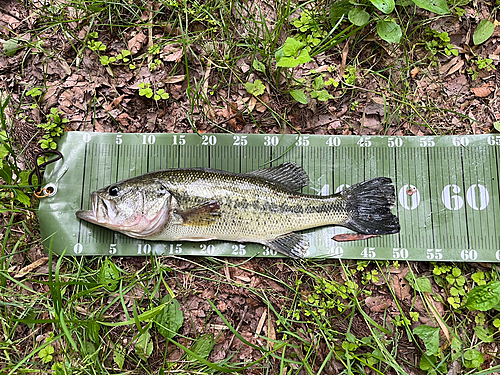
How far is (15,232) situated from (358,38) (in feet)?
15.2

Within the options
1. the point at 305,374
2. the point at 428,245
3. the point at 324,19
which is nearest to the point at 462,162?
the point at 428,245

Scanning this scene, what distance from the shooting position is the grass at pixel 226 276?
3.51 meters

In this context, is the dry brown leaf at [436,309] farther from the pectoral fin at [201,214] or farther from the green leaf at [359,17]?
the green leaf at [359,17]

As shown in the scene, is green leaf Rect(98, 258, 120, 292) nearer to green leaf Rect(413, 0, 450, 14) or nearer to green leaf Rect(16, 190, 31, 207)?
green leaf Rect(16, 190, 31, 207)

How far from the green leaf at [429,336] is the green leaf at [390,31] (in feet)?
10.4

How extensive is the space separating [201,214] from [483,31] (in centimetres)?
400

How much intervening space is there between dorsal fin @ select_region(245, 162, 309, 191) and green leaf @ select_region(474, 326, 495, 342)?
2450 millimetres

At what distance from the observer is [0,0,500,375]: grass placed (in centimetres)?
351

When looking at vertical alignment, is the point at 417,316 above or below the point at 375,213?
below

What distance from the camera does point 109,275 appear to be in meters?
3.55

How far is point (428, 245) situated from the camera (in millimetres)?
3691

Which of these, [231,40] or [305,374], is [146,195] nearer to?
[231,40]

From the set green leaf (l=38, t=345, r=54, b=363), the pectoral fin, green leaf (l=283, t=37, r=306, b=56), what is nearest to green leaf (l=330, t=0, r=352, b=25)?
green leaf (l=283, t=37, r=306, b=56)

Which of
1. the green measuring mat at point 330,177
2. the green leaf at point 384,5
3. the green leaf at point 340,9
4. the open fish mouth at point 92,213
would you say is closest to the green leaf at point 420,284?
the green measuring mat at point 330,177
